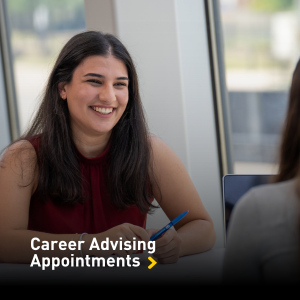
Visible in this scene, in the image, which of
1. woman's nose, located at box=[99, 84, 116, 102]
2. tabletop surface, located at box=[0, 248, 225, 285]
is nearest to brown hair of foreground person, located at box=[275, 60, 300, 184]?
tabletop surface, located at box=[0, 248, 225, 285]

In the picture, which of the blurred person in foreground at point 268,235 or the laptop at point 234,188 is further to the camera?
the laptop at point 234,188

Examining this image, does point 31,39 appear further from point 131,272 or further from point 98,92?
point 131,272

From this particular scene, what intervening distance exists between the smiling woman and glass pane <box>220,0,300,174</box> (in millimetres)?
548

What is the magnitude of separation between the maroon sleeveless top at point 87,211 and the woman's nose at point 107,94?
0.21 meters

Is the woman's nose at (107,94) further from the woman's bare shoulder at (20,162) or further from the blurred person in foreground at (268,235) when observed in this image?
the blurred person in foreground at (268,235)

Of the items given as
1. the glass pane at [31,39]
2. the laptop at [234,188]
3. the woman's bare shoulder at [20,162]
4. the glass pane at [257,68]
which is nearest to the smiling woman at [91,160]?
the woman's bare shoulder at [20,162]

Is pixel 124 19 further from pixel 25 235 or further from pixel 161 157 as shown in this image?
pixel 25 235

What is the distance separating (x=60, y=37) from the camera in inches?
107

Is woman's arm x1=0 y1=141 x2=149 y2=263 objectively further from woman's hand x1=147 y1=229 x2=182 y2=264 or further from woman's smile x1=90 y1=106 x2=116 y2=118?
woman's smile x1=90 y1=106 x2=116 y2=118

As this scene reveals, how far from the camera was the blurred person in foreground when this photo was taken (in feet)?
1.88

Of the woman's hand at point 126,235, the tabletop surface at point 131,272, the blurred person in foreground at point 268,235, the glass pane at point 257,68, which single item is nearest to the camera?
the blurred person in foreground at point 268,235

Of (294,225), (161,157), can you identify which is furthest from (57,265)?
(294,225)

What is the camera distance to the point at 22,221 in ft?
4.14

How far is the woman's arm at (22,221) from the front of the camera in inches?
42.4
